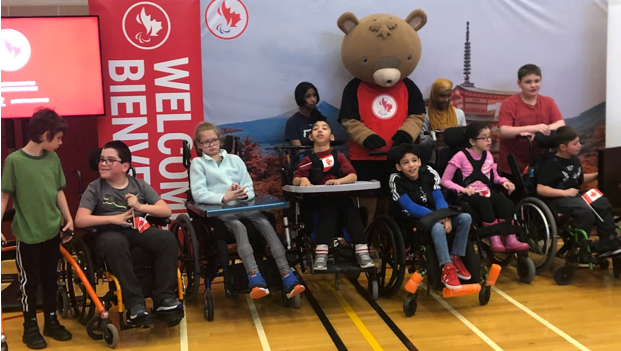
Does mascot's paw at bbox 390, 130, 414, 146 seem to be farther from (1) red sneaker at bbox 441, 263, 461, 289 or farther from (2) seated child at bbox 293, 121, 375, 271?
(1) red sneaker at bbox 441, 263, 461, 289

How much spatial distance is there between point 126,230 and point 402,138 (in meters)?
2.09

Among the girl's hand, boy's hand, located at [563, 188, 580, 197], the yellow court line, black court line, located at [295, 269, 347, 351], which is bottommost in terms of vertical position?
the yellow court line

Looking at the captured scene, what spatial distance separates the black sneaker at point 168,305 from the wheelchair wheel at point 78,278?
36cm

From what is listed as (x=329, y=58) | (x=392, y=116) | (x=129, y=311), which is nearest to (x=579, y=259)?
(x=392, y=116)

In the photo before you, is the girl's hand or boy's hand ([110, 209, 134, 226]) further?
the girl's hand

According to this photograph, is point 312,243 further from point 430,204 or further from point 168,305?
point 168,305

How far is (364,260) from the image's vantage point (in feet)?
10.8

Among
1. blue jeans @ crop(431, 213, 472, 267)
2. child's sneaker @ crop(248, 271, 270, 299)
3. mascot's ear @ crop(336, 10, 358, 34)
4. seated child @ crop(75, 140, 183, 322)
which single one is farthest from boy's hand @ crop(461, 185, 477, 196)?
seated child @ crop(75, 140, 183, 322)

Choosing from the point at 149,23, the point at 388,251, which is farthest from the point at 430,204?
the point at 149,23

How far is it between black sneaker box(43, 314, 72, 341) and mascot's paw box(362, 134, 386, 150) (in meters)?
2.33

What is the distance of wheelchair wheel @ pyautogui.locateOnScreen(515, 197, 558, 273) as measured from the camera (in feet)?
12.0

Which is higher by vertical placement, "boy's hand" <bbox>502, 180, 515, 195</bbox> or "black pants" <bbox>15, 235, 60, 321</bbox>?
"boy's hand" <bbox>502, 180, 515, 195</bbox>

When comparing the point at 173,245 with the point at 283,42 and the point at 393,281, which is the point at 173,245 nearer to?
the point at 393,281

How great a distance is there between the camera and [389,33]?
4215mm
